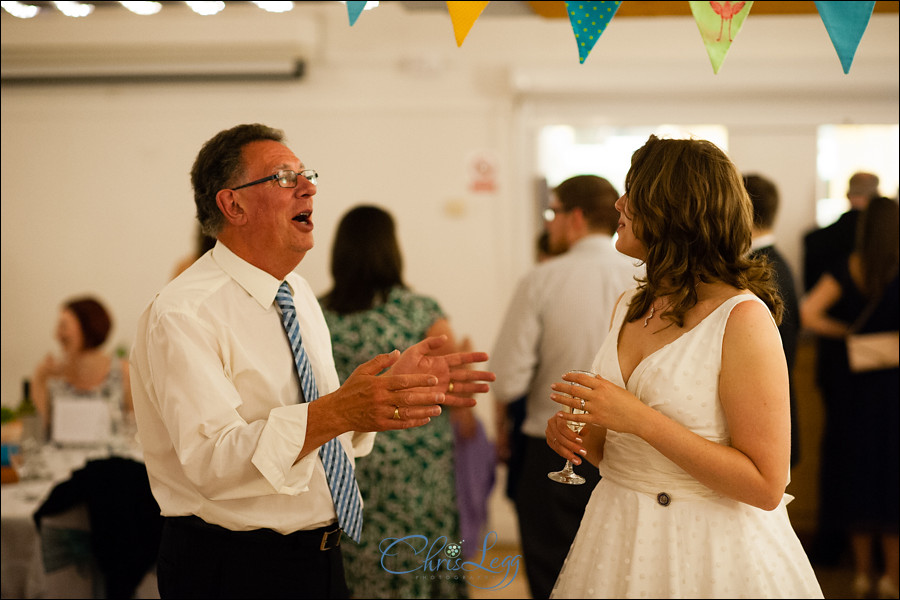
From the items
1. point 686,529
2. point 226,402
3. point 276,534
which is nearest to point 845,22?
point 686,529

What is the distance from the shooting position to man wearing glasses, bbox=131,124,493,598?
4.64ft

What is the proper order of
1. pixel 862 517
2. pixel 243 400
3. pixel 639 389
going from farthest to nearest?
pixel 862 517 → pixel 243 400 → pixel 639 389

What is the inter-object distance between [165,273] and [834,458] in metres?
3.50

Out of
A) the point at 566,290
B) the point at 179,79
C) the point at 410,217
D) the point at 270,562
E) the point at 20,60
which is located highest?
the point at 179,79

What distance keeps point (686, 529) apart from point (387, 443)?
149 cm

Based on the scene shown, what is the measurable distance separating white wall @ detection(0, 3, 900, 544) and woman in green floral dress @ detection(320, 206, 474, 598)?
1.32 meters

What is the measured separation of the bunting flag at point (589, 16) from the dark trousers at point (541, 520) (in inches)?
55.7

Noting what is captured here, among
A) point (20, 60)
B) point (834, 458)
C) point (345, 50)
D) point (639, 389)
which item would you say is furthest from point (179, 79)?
point (834, 458)

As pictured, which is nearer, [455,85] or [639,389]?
[639,389]

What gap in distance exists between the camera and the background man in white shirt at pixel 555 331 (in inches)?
102

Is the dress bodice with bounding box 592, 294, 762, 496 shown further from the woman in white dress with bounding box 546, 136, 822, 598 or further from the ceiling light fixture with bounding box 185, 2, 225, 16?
the ceiling light fixture with bounding box 185, 2, 225, 16

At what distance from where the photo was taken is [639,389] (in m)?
1.41

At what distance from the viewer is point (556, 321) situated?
2.66 meters

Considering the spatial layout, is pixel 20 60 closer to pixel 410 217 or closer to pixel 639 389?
pixel 410 217
